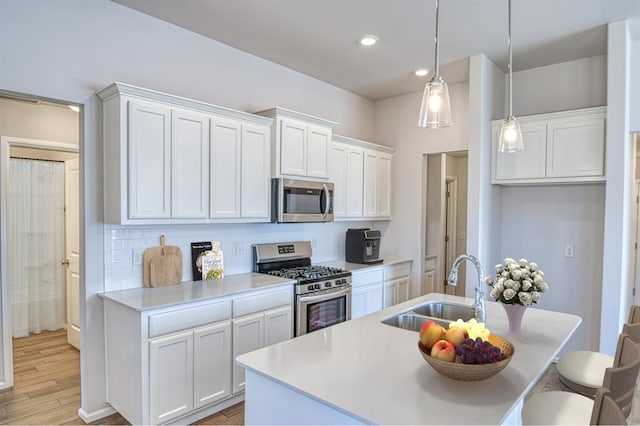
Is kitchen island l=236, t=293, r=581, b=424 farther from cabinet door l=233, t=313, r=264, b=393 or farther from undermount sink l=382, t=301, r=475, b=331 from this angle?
cabinet door l=233, t=313, r=264, b=393

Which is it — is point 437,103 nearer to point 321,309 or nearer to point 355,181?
point 321,309

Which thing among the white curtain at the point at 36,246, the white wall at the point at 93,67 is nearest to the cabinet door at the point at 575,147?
the white wall at the point at 93,67

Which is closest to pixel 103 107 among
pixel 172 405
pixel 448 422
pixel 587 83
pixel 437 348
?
pixel 172 405

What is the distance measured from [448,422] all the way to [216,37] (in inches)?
133

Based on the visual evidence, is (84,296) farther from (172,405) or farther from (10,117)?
(10,117)

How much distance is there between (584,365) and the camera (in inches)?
95.5

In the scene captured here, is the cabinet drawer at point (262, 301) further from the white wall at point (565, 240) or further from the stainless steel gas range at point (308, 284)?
the white wall at point (565, 240)

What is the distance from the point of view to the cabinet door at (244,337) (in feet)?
9.70

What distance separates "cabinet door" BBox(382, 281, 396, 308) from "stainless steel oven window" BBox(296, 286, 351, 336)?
780 mm

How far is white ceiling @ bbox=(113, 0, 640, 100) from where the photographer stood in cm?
289

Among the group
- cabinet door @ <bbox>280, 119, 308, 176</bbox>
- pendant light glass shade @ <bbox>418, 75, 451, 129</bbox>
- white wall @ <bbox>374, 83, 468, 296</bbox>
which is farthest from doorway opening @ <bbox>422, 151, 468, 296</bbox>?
pendant light glass shade @ <bbox>418, 75, 451, 129</bbox>

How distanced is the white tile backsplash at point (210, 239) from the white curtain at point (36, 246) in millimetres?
2827

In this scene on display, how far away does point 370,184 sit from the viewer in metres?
4.83

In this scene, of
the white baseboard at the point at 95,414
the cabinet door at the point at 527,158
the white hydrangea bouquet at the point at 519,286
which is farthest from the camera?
the cabinet door at the point at 527,158
